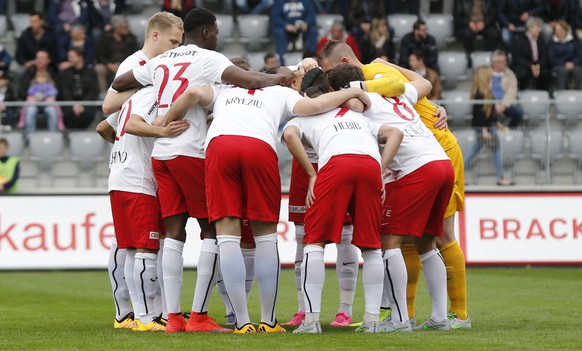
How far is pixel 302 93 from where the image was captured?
970cm

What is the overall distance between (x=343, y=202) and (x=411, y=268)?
1338 mm

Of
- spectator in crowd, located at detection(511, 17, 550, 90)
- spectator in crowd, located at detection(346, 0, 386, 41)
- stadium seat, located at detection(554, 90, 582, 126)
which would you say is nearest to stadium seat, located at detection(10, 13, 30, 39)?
spectator in crowd, located at detection(346, 0, 386, 41)

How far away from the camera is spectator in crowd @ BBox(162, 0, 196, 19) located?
22.1 m

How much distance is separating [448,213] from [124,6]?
48.9ft

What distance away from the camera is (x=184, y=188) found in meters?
9.47

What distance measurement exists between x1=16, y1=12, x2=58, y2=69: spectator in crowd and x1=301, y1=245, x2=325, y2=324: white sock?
13.8 metres

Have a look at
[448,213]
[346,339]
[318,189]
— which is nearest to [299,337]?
[346,339]

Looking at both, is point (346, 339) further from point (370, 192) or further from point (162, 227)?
point (162, 227)

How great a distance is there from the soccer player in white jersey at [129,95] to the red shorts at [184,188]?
0.74 metres

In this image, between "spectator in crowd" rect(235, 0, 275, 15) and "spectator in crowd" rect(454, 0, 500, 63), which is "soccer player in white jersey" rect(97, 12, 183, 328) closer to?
"spectator in crowd" rect(235, 0, 275, 15)

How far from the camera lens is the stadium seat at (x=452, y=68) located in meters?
22.4

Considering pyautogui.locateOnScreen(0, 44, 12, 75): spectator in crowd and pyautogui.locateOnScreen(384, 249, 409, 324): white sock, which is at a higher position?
pyautogui.locateOnScreen(0, 44, 12, 75): spectator in crowd

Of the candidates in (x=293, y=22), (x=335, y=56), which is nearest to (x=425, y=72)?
(x=293, y=22)

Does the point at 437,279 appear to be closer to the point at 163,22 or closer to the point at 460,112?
the point at 163,22
